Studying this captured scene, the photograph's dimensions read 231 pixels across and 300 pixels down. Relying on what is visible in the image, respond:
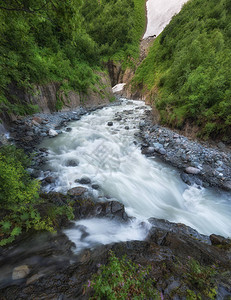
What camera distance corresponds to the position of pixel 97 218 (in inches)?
134

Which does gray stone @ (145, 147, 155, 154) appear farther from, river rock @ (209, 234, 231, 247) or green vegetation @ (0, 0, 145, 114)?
green vegetation @ (0, 0, 145, 114)

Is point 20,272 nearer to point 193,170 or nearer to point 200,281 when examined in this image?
point 200,281

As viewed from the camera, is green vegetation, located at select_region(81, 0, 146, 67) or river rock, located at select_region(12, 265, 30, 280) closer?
river rock, located at select_region(12, 265, 30, 280)

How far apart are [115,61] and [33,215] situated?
108 feet

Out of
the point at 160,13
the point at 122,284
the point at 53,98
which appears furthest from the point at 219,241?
the point at 160,13

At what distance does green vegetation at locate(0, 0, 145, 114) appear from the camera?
2189mm

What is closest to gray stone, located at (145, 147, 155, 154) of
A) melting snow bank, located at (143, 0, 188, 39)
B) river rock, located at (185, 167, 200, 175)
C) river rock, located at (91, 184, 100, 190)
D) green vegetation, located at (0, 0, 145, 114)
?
river rock, located at (185, 167, 200, 175)

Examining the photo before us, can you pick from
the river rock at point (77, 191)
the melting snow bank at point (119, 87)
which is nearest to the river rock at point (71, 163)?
the river rock at point (77, 191)

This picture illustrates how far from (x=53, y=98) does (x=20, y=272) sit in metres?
11.0

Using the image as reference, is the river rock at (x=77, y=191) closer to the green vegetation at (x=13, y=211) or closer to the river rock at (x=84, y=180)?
the river rock at (x=84, y=180)

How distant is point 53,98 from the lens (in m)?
10.3

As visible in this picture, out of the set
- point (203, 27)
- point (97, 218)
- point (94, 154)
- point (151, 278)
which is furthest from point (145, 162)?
point (203, 27)

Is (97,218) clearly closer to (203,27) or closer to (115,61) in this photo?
(203,27)

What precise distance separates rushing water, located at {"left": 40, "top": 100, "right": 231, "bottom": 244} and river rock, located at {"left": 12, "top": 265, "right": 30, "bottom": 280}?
0.93 meters
